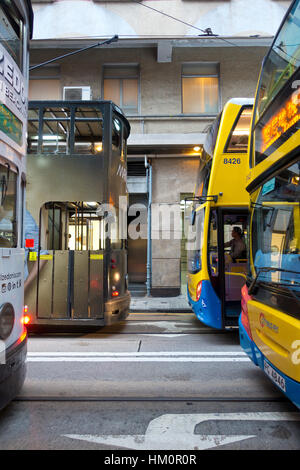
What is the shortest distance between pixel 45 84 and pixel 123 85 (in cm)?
301

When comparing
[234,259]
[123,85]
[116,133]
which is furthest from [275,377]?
[123,85]

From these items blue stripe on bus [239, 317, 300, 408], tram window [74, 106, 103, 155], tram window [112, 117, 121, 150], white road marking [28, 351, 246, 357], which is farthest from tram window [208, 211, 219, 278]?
tram window [74, 106, 103, 155]

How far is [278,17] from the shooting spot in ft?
38.3

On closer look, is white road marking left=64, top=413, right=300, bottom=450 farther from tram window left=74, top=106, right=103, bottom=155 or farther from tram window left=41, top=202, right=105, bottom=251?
tram window left=74, top=106, right=103, bottom=155

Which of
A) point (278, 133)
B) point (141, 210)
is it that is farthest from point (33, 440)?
point (141, 210)

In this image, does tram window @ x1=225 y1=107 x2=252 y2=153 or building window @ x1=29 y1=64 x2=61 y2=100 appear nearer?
tram window @ x1=225 y1=107 x2=252 y2=153

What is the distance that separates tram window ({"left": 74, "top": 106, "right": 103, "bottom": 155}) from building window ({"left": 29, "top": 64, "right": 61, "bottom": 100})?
21.3 feet

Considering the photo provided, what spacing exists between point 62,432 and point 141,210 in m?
10.1

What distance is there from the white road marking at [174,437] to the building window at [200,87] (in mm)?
11295

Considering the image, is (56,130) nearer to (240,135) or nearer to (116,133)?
(116,133)

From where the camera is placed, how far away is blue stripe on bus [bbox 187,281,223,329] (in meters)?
6.08

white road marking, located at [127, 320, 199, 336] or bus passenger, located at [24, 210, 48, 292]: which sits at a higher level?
bus passenger, located at [24, 210, 48, 292]

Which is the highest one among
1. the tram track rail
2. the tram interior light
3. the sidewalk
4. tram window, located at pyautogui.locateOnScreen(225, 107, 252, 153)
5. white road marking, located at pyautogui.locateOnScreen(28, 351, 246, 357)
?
tram window, located at pyautogui.locateOnScreen(225, 107, 252, 153)

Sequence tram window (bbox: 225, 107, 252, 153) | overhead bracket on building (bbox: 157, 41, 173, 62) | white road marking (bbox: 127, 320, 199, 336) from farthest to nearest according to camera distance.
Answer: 1. overhead bracket on building (bbox: 157, 41, 173, 62)
2. white road marking (bbox: 127, 320, 199, 336)
3. tram window (bbox: 225, 107, 252, 153)
